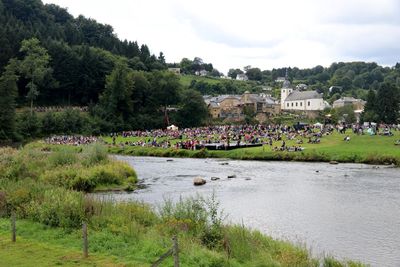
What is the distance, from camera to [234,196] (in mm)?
39219

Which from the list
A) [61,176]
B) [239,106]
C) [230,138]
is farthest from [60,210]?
[239,106]

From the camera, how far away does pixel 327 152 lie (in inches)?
2486

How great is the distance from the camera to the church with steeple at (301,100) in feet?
557

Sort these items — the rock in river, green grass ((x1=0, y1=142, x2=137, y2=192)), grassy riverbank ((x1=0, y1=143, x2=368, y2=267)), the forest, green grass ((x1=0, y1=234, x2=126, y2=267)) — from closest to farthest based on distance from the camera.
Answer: green grass ((x1=0, y1=234, x2=126, y2=267))
grassy riverbank ((x1=0, y1=143, x2=368, y2=267))
green grass ((x1=0, y1=142, x2=137, y2=192))
the rock in river
the forest

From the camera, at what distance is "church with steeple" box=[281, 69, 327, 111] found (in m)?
170

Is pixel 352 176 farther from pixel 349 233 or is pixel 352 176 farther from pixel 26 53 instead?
pixel 26 53

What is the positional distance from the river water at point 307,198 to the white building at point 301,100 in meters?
112

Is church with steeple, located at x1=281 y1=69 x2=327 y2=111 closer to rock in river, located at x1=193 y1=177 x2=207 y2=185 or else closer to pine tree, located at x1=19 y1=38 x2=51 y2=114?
pine tree, located at x1=19 y1=38 x2=51 y2=114

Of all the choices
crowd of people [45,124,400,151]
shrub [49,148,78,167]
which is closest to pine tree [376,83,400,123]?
crowd of people [45,124,400,151]

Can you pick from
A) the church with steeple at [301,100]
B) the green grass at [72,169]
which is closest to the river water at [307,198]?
the green grass at [72,169]

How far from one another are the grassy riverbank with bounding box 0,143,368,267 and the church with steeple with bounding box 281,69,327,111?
146540mm

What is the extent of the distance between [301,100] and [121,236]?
527ft

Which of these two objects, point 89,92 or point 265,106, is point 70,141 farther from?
point 265,106

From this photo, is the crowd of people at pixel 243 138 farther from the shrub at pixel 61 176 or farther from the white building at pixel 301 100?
the white building at pixel 301 100
